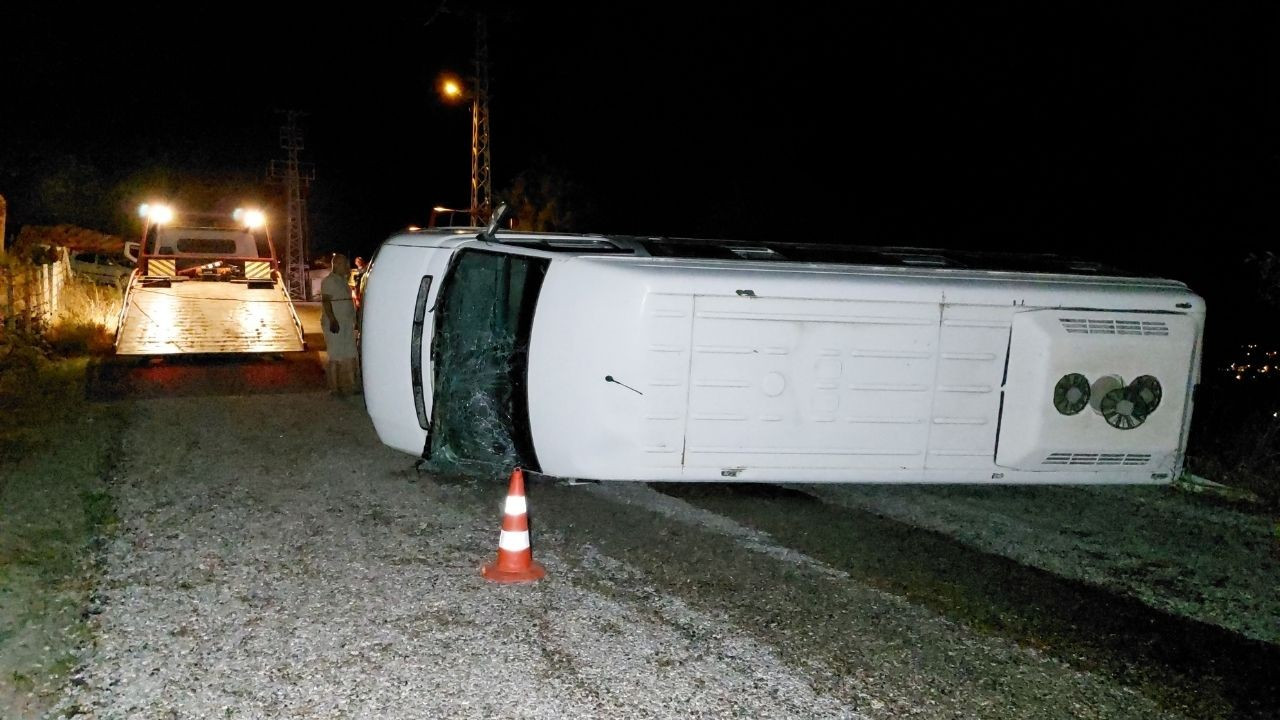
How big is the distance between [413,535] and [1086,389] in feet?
15.0

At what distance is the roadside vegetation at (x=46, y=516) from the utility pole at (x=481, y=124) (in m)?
9.43

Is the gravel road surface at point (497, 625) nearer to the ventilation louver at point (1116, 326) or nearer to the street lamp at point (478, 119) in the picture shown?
the ventilation louver at point (1116, 326)

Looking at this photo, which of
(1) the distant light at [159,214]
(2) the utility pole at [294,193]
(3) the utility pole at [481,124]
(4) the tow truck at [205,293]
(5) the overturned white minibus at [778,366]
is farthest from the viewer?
(2) the utility pole at [294,193]

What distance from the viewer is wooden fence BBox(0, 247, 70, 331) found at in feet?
43.8

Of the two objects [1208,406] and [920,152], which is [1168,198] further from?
[920,152]

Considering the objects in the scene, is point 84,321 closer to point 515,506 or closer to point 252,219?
point 252,219

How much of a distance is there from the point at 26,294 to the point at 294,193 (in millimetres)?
20450

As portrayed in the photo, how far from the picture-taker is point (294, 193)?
3331 centimetres

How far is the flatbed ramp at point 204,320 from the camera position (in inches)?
451

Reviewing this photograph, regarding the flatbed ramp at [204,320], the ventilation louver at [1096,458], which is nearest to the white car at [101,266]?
the flatbed ramp at [204,320]

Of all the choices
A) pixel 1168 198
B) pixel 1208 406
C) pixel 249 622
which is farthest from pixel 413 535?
pixel 1168 198

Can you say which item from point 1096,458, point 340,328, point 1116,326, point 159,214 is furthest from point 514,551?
point 159,214

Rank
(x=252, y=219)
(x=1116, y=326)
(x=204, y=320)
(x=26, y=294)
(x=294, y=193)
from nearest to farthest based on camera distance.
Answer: (x=1116, y=326) → (x=204, y=320) → (x=26, y=294) → (x=252, y=219) → (x=294, y=193)

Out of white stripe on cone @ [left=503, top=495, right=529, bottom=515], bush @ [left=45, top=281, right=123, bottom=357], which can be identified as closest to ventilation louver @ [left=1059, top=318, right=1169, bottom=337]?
white stripe on cone @ [left=503, top=495, right=529, bottom=515]
